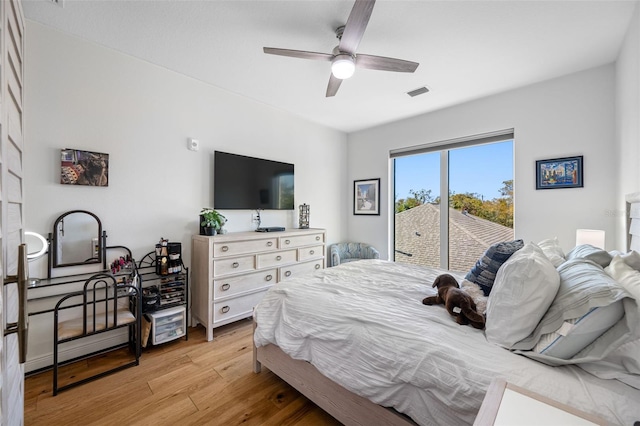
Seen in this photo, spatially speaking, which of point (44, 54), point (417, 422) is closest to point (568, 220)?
point (417, 422)

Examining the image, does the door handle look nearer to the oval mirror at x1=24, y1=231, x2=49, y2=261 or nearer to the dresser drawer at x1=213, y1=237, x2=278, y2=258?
the oval mirror at x1=24, y1=231, x2=49, y2=261

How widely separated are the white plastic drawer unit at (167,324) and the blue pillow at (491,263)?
2.57 metres

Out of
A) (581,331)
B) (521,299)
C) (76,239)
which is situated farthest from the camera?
(76,239)

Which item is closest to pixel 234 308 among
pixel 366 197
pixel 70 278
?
pixel 70 278

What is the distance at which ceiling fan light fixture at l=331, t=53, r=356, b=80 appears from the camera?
1956 millimetres

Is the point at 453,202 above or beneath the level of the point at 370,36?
beneath

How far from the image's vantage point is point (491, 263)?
5.73 ft

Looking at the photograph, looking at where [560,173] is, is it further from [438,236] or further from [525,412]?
[525,412]

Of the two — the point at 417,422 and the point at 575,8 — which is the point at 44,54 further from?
the point at 575,8

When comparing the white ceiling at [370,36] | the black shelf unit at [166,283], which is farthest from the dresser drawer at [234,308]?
the white ceiling at [370,36]

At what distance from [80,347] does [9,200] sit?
1.88 m

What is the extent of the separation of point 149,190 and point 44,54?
1238 millimetres

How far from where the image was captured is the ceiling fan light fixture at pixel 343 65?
6.42 ft

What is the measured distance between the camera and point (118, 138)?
7.73 feet
